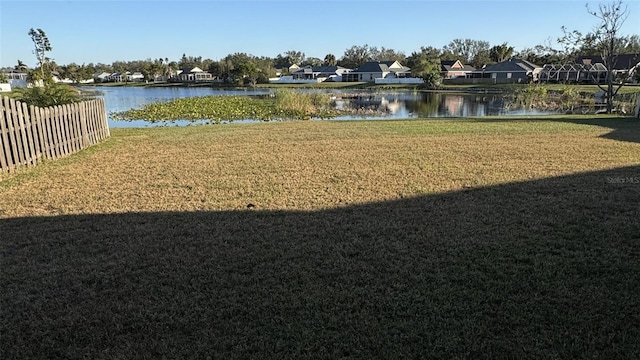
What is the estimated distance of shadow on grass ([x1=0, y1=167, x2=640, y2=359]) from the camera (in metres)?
2.64

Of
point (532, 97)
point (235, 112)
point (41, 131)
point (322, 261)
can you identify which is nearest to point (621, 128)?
point (322, 261)

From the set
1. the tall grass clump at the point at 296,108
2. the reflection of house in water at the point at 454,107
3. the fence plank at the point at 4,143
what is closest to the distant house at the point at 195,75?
the reflection of house in water at the point at 454,107

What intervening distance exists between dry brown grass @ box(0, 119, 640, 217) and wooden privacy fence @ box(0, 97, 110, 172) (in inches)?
14.9

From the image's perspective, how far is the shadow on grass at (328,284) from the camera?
8.66ft

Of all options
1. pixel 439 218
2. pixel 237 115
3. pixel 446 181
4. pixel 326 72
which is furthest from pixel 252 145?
pixel 326 72

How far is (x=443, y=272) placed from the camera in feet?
11.6

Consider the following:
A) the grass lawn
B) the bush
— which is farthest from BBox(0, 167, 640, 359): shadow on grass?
the bush

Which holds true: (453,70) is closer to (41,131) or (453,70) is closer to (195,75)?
(195,75)

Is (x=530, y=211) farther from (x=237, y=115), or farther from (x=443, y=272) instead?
(x=237, y=115)

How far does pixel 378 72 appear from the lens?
85188 millimetres

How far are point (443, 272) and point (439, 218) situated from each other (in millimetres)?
1466

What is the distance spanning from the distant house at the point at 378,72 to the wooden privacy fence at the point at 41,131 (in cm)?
7876

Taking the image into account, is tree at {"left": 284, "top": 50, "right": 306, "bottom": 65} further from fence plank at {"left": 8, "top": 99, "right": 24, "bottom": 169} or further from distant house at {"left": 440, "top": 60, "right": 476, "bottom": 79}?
fence plank at {"left": 8, "top": 99, "right": 24, "bottom": 169}

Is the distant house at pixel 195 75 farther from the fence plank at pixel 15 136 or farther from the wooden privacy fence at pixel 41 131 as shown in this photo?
the fence plank at pixel 15 136
